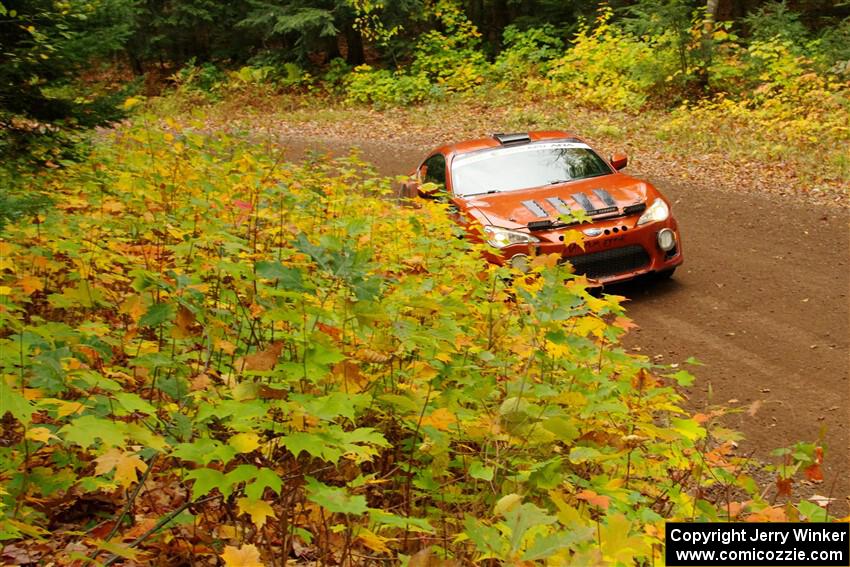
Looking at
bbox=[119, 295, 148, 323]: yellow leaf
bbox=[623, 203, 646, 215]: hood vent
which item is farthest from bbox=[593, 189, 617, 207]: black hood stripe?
bbox=[119, 295, 148, 323]: yellow leaf

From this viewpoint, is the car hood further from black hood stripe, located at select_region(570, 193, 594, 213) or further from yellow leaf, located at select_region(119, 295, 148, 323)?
yellow leaf, located at select_region(119, 295, 148, 323)

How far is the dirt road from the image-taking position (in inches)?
234

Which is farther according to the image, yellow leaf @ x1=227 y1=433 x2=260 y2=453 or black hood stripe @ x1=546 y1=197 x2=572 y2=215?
black hood stripe @ x1=546 y1=197 x2=572 y2=215

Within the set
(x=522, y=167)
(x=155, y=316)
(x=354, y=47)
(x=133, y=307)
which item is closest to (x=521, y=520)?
(x=155, y=316)

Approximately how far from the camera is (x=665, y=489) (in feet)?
12.8

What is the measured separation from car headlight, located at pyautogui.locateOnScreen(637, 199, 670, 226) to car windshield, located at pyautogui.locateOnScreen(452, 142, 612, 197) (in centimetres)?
95

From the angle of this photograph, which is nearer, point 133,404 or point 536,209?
point 133,404

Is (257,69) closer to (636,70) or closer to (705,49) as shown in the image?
(636,70)

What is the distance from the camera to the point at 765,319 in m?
7.78

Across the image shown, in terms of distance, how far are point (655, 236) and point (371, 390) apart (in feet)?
17.5

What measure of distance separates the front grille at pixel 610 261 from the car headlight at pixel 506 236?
491mm

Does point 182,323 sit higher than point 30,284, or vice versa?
point 182,323

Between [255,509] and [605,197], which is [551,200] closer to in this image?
[605,197]

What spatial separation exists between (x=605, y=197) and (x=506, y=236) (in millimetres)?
1279
